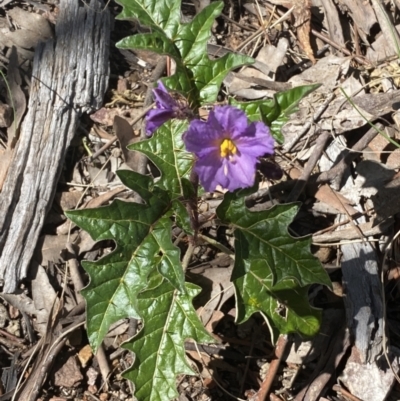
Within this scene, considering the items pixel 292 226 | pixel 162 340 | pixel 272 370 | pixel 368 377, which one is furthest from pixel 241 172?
pixel 368 377

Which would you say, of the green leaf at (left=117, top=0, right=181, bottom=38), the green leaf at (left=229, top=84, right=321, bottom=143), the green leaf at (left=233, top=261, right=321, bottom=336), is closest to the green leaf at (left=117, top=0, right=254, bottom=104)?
the green leaf at (left=117, top=0, right=181, bottom=38)

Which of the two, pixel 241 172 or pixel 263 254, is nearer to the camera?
pixel 241 172

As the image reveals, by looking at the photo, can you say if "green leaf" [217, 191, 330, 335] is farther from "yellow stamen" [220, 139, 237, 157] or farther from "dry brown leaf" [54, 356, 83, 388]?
"dry brown leaf" [54, 356, 83, 388]

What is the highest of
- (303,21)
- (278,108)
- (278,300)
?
(303,21)

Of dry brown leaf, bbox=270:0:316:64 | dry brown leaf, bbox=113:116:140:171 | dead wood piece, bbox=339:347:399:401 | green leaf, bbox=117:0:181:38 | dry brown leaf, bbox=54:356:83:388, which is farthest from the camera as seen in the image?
dry brown leaf, bbox=270:0:316:64

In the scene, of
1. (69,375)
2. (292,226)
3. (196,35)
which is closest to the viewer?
(196,35)

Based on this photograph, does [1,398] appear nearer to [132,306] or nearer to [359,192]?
[132,306]

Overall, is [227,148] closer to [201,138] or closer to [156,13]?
[201,138]

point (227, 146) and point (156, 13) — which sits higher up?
point (156, 13)
